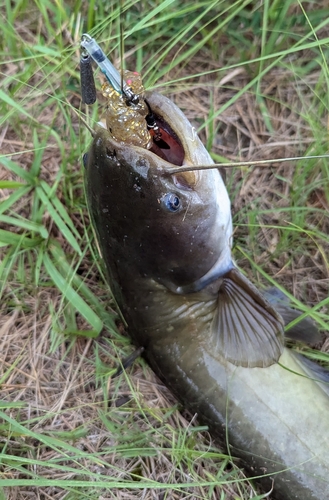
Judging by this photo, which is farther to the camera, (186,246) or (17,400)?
(17,400)

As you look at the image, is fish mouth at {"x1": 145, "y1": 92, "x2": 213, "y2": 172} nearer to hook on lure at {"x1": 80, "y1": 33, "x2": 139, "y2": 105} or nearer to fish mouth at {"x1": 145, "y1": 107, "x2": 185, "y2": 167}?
fish mouth at {"x1": 145, "y1": 107, "x2": 185, "y2": 167}

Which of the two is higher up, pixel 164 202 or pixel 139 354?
pixel 164 202

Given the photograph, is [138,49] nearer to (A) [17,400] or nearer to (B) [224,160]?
(B) [224,160]

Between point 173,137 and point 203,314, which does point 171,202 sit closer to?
point 173,137

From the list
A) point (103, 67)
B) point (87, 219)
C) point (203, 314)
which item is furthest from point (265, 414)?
point (103, 67)

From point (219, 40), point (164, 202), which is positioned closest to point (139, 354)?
point (164, 202)
